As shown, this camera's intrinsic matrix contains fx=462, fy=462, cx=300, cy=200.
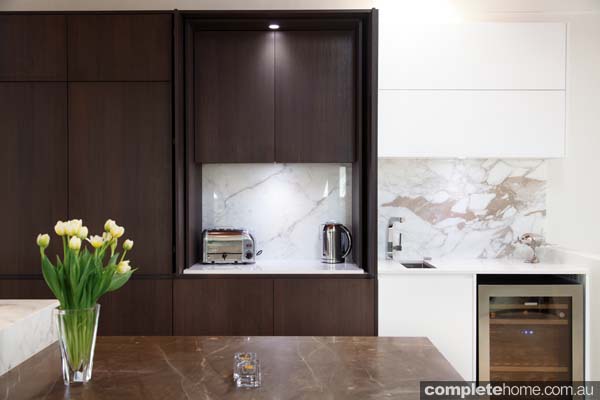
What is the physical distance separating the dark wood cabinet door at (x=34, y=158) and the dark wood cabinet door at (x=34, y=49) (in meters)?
0.08

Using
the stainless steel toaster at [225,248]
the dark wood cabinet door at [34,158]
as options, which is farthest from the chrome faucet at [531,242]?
the dark wood cabinet door at [34,158]

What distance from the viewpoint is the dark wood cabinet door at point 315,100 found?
2.86 m

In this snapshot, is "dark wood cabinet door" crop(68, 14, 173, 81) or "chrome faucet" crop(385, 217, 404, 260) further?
"chrome faucet" crop(385, 217, 404, 260)

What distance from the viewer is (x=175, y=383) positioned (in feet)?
4.03

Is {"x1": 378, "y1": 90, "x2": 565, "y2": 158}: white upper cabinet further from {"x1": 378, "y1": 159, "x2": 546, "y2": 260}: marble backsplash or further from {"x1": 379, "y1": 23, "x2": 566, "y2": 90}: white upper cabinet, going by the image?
{"x1": 378, "y1": 159, "x2": 546, "y2": 260}: marble backsplash

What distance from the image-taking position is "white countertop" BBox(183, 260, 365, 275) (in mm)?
2682

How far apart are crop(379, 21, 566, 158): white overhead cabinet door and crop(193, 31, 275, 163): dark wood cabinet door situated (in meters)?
0.71

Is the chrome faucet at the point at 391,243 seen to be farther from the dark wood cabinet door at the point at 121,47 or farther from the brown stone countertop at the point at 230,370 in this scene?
the dark wood cabinet door at the point at 121,47

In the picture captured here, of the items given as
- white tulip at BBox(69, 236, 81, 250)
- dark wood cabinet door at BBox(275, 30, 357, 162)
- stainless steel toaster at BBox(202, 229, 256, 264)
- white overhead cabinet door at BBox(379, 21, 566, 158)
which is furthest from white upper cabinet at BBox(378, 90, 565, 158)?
white tulip at BBox(69, 236, 81, 250)

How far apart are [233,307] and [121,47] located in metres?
1.65

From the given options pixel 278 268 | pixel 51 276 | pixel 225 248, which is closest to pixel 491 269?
pixel 278 268

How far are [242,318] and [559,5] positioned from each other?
9.70 ft

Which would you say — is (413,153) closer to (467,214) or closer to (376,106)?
(376,106)

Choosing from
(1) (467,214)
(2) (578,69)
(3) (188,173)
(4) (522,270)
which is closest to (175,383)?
(3) (188,173)
